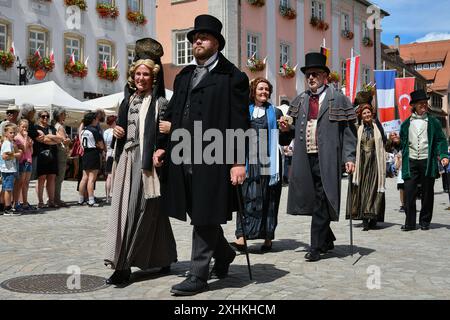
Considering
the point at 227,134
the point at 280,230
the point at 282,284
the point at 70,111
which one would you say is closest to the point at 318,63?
the point at 227,134

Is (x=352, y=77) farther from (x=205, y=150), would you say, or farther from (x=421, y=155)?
(x=205, y=150)

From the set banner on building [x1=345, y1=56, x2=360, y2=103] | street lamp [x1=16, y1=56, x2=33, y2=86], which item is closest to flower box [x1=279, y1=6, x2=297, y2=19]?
banner on building [x1=345, y1=56, x2=360, y2=103]

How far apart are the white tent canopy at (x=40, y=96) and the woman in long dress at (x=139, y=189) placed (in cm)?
1263

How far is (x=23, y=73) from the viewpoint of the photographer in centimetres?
2258

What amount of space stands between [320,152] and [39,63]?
754 inches

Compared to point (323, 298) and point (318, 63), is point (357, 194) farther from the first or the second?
point (323, 298)

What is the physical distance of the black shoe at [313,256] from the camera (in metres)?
6.14

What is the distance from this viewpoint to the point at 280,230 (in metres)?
8.73

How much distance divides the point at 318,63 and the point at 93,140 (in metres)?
6.42

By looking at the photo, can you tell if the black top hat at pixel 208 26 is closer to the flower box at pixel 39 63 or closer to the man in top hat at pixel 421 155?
the man in top hat at pixel 421 155

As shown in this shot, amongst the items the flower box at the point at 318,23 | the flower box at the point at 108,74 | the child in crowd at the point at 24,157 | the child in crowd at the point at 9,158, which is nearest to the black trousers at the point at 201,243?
the child in crowd at the point at 9,158

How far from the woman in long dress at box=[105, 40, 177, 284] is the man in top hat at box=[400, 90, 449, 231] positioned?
189 inches

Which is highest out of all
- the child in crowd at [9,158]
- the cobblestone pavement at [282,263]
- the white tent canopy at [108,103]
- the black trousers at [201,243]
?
the white tent canopy at [108,103]

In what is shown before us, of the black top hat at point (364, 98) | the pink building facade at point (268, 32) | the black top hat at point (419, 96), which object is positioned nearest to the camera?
the black top hat at point (419, 96)
